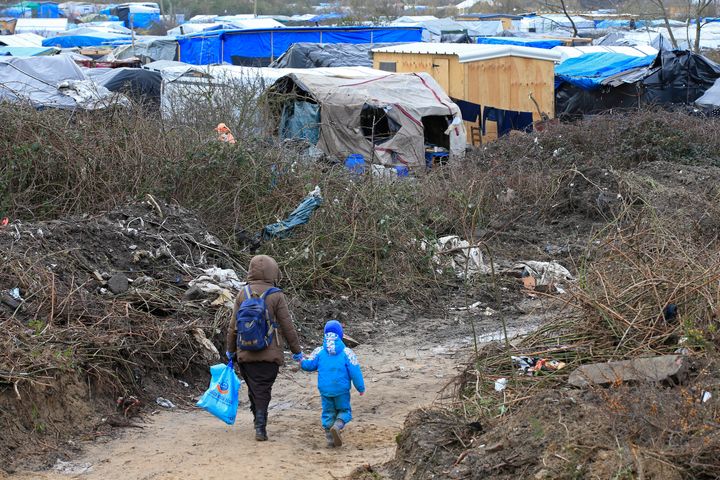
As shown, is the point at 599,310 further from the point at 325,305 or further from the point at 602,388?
Answer: the point at 325,305

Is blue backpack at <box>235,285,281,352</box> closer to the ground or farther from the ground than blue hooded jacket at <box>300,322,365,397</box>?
farther from the ground

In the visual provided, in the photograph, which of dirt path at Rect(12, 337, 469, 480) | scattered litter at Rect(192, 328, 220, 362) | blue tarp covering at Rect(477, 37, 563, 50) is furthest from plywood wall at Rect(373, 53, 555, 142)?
scattered litter at Rect(192, 328, 220, 362)

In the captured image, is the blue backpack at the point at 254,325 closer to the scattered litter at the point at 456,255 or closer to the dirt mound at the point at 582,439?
the dirt mound at the point at 582,439

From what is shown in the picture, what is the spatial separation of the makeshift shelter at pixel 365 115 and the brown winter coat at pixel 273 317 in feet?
32.8

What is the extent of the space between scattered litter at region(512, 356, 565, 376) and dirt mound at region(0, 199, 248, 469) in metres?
2.77

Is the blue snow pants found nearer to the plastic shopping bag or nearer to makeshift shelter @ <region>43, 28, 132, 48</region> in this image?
the plastic shopping bag

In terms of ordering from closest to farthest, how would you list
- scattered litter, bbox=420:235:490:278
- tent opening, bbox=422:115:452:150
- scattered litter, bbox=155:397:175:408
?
scattered litter, bbox=155:397:175:408 < scattered litter, bbox=420:235:490:278 < tent opening, bbox=422:115:452:150

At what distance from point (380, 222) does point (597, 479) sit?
21.8 ft

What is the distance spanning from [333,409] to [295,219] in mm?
4308

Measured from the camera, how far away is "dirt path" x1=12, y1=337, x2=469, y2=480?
5828 millimetres

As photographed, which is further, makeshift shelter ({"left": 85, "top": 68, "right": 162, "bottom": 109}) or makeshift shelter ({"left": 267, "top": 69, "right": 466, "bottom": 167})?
makeshift shelter ({"left": 85, "top": 68, "right": 162, "bottom": 109})

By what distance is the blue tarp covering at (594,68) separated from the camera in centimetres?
2328

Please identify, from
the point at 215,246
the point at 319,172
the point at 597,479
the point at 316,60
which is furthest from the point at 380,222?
the point at 316,60

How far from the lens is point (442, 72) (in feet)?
68.0
